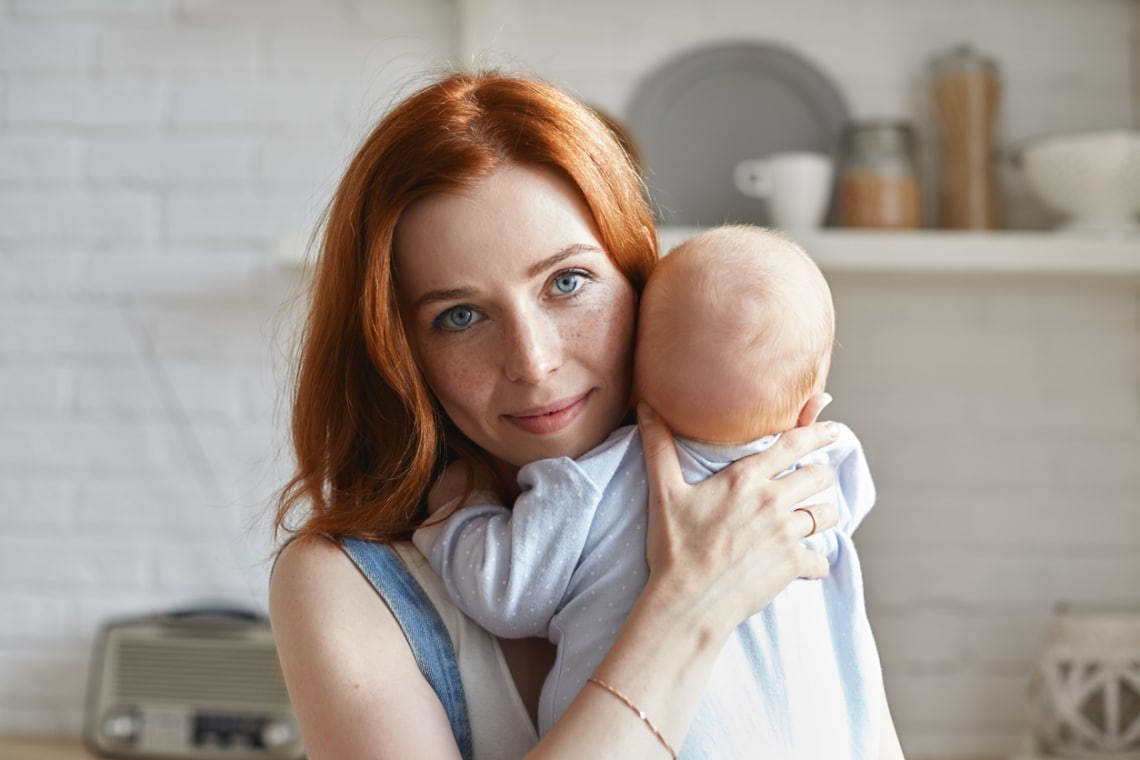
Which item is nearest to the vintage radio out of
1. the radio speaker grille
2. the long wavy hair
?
the radio speaker grille

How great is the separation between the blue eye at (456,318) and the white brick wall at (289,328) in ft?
4.44

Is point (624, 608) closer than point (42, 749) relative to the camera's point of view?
Yes

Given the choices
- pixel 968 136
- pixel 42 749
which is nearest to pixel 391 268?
pixel 968 136

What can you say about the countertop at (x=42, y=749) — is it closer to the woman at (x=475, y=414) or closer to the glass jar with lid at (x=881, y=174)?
the woman at (x=475, y=414)

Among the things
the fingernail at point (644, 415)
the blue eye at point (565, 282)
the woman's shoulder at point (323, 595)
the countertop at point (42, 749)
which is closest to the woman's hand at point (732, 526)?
the fingernail at point (644, 415)

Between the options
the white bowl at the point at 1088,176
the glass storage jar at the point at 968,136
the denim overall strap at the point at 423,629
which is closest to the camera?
the denim overall strap at the point at 423,629

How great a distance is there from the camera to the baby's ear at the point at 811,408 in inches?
33.9

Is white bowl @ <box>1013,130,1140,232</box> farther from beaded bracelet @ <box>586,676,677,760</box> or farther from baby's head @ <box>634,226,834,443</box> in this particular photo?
beaded bracelet @ <box>586,676,677,760</box>

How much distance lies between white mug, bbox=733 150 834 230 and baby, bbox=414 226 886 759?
1164 mm

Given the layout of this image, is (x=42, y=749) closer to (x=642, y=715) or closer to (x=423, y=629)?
(x=423, y=629)

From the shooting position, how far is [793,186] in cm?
198

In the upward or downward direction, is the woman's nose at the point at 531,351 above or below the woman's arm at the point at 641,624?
above

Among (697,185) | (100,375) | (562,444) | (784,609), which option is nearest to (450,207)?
(562,444)

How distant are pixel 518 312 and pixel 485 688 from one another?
0.95ft
